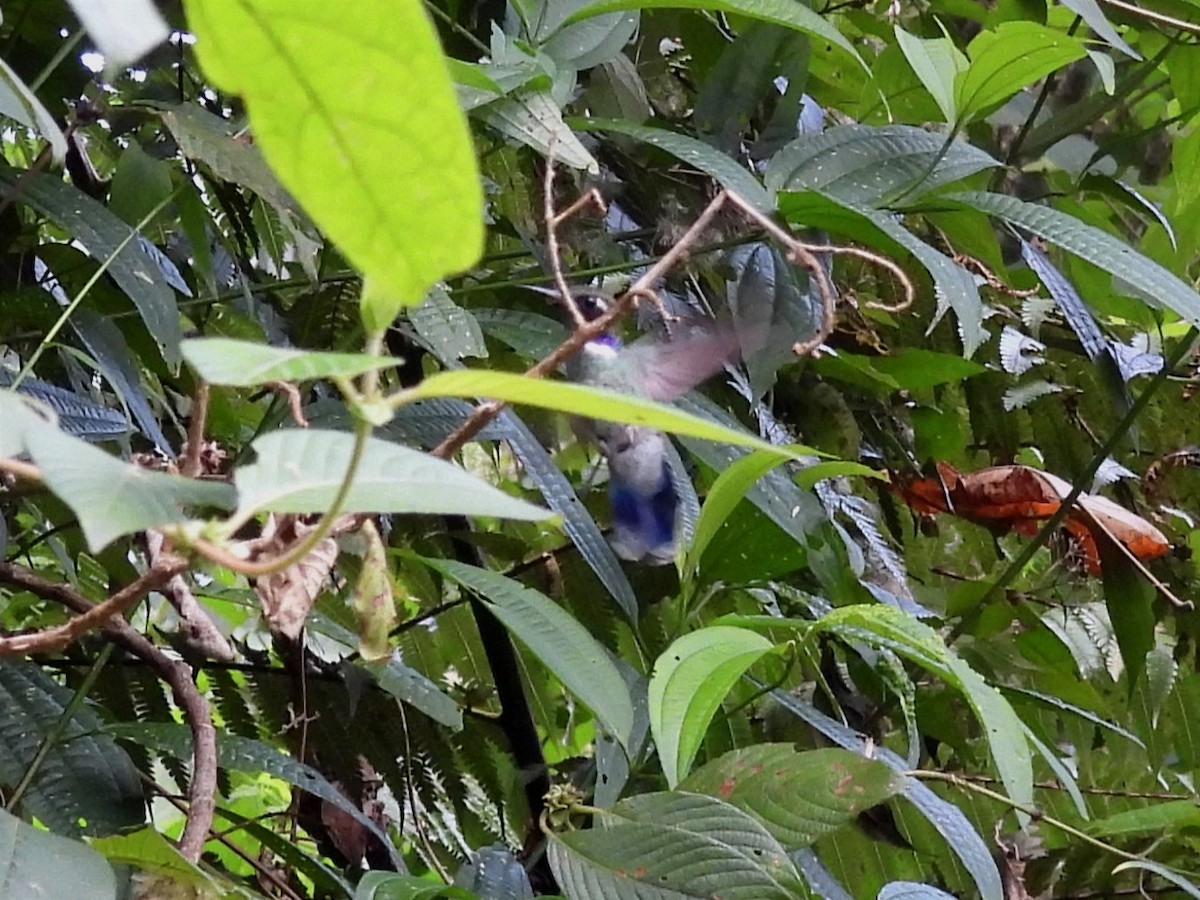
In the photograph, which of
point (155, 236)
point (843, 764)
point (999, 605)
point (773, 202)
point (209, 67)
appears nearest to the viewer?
point (209, 67)

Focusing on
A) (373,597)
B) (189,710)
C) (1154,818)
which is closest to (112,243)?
(189,710)

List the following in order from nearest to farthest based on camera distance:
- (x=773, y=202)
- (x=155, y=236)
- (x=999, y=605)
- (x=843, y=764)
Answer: (x=843, y=764) → (x=773, y=202) → (x=155, y=236) → (x=999, y=605)

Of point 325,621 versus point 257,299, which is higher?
point 257,299

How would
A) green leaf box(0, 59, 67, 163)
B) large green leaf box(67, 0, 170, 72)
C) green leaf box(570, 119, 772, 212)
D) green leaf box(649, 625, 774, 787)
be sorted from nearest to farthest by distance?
large green leaf box(67, 0, 170, 72), green leaf box(0, 59, 67, 163), green leaf box(649, 625, 774, 787), green leaf box(570, 119, 772, 212)

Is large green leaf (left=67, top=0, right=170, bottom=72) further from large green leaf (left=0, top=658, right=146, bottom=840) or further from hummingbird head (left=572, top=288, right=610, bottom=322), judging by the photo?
hummingbird head (left=572, top=288, right=610, bottom=322)

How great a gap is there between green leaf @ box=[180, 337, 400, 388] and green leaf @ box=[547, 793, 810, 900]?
338 mm

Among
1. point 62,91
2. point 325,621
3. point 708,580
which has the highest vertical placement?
point 62,91

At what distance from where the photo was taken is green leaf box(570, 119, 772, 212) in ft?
1.98

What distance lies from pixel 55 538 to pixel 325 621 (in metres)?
0.18

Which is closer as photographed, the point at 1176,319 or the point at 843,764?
the point at 843,764

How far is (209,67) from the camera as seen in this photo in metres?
0.17

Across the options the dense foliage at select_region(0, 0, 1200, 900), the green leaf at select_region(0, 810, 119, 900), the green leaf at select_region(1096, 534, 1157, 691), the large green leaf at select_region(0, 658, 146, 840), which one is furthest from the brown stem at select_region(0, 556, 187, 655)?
the green leaf at select_region(1096, 534, 1157, 691)

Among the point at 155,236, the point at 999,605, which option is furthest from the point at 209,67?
the point at 999,605

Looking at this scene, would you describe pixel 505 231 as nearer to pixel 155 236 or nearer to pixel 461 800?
pixel 155 236
